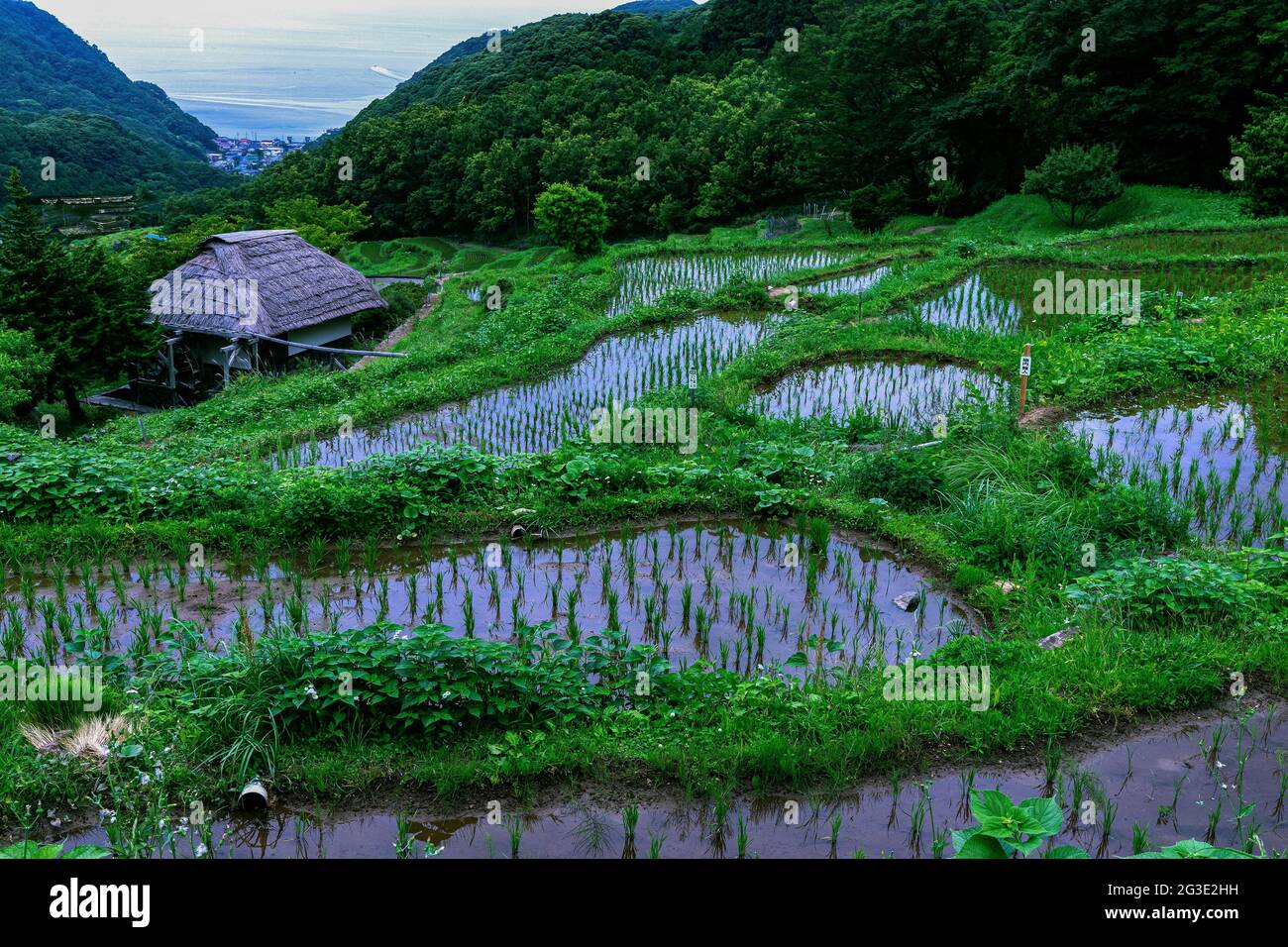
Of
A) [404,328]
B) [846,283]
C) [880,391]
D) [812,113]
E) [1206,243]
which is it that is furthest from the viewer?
[812,113]

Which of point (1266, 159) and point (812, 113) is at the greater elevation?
point (812, 113)

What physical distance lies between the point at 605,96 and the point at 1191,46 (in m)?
25.6

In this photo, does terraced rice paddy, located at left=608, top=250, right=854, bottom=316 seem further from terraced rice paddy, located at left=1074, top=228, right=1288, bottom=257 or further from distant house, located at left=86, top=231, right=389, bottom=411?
distant house, located at left=86, top=231, right=389, bottom=411

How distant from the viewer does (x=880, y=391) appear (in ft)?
42.4

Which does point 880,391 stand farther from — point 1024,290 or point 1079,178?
point 1079,178

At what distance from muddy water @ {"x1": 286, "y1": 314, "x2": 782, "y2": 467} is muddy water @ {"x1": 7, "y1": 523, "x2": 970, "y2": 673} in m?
3.08

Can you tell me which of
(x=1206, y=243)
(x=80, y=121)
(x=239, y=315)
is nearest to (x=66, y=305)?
(x=239, y=315)

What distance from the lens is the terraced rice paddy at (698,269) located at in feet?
68.9

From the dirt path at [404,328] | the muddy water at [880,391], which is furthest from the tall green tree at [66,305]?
the muddy water at [880,391]

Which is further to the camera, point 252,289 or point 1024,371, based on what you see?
point 252,289

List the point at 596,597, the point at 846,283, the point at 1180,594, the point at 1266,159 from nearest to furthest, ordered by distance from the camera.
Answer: the point at 1180,594, the point at 596,597, the point at 846,283, the point at 1266,159

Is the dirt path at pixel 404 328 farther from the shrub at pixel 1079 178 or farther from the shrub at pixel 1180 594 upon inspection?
the shrub at pixel 1079 178

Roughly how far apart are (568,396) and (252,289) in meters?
9.81

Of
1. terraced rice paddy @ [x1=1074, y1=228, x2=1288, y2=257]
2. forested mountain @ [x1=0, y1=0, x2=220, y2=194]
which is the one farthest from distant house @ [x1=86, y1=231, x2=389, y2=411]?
forested mountain @ [x1=0, y1=0, x2=220, y2=194]
